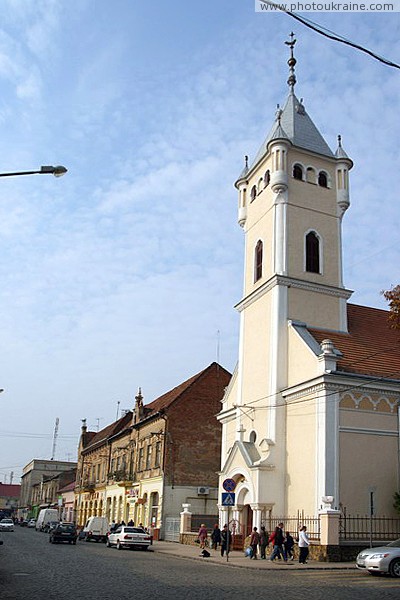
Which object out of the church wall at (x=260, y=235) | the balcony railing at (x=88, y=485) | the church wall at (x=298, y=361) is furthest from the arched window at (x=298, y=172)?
the balcony railing at (x=88, y=485)

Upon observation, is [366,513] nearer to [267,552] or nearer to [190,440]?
[267,552]

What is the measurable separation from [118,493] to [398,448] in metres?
32.4

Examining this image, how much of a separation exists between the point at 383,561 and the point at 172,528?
22.9 metres

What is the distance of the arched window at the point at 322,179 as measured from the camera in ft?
115

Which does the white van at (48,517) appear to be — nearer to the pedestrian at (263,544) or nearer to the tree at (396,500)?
the pedestrian at (263,544)

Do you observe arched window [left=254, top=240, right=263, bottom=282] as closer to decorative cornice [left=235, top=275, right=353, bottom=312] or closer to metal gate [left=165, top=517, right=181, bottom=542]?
decorative cornice [left=235, top=275, right=353, bottom=312]

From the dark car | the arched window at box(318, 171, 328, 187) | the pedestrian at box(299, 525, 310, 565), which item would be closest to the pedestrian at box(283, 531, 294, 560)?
the pedestrian at box(299, 525, 310, 565)

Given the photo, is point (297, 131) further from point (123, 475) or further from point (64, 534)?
point (123, 475)

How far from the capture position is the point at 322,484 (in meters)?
25.1

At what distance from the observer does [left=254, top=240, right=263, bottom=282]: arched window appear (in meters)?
34.7

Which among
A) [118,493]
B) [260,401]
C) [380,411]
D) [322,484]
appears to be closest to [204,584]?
[322,484]

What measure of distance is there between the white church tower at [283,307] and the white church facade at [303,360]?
0.06 metres

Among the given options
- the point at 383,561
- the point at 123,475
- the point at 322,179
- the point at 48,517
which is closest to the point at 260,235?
the point at 322,179

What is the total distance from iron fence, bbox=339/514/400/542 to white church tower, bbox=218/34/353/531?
4.69 ft
